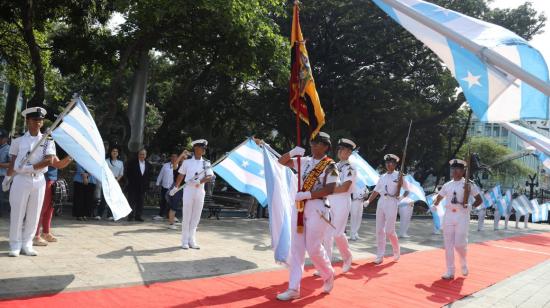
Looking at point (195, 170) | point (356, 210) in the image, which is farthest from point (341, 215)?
point (356, 210)

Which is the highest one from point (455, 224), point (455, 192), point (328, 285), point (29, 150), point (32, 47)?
point (32, 47)

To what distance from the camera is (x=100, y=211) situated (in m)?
13.0

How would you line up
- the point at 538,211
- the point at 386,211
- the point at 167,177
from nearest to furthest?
the point at 386,211 < the point at 167,177 < the point at 538,211

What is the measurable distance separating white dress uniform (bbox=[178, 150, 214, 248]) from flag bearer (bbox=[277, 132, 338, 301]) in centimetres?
327

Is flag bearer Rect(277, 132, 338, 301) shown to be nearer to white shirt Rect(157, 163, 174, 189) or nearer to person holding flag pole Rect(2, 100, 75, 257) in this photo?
person holding flag pole Rect(2, 100, 75, 257)

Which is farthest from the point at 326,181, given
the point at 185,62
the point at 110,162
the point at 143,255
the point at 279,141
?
the point at 279,141

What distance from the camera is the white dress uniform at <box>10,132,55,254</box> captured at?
6.79 m

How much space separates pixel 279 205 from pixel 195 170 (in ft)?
8.28

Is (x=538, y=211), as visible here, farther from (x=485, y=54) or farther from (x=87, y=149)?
(x=87, y=149)

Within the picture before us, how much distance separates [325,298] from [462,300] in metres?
2.01

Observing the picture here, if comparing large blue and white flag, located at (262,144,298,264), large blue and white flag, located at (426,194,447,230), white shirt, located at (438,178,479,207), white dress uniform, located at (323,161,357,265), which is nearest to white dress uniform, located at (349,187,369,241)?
large blue and white flag, located at (426,194,447,230)

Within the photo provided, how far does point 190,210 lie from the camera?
8.88m

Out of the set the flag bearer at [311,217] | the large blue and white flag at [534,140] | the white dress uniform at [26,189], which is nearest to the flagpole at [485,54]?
the flag bearer at [311,217]

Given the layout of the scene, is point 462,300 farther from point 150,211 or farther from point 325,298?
point 150,211
